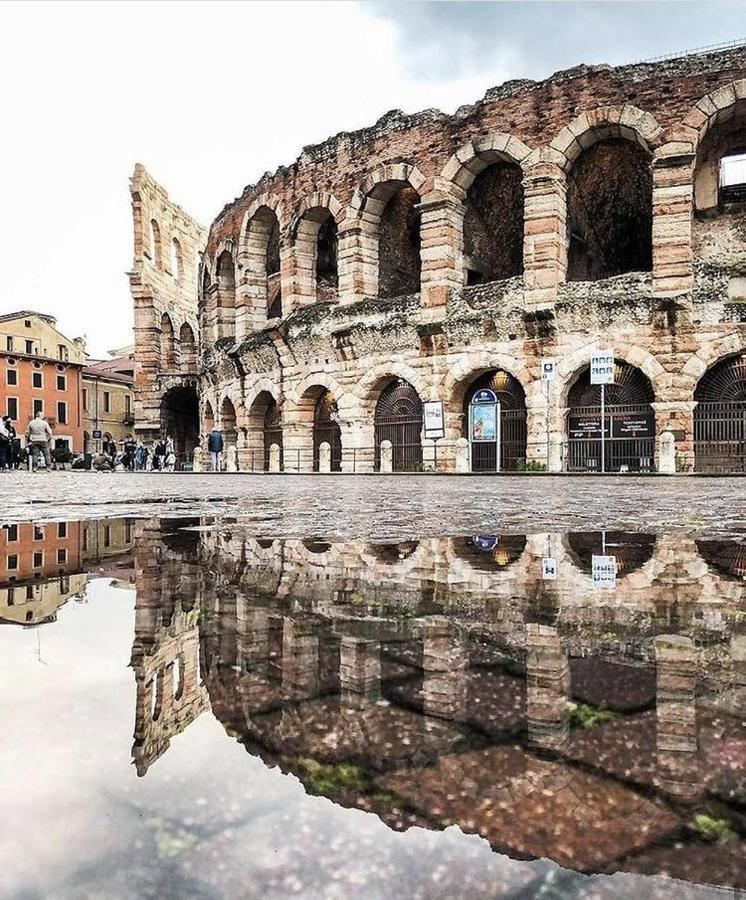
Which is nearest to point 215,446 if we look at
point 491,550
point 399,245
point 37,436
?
point 37,436

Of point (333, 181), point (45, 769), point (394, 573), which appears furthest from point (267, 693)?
point (333, 181)

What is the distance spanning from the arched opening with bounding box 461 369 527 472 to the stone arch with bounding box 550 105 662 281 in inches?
204

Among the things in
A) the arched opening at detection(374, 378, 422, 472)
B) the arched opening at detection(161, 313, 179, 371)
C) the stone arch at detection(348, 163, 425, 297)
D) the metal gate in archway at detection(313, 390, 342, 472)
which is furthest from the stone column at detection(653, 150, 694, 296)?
the arched opening at detection(161, 313, 179, 371)

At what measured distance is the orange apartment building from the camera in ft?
161

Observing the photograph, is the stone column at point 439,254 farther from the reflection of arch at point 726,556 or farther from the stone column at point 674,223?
the reflection of arch at point 726,556

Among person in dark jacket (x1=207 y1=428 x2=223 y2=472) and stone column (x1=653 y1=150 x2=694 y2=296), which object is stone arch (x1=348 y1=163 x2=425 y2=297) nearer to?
stone column (x1=653 y1=150 x2=694 y2=296)

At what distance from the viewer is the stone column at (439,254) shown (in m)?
19.9

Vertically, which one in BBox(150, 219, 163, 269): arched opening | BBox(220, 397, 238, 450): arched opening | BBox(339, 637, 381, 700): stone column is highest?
BBox(150, 219, 163, 269): arched opening

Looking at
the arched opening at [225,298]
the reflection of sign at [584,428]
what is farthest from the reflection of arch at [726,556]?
the arched opening at [225,298]

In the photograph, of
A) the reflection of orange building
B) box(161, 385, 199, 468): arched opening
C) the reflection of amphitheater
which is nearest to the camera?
the reflection of amphitheater

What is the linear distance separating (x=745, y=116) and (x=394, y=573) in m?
19.9

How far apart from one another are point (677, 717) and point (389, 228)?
934 inches

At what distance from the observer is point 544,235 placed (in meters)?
18.5

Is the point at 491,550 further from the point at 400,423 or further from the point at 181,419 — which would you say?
the point at 181,419
